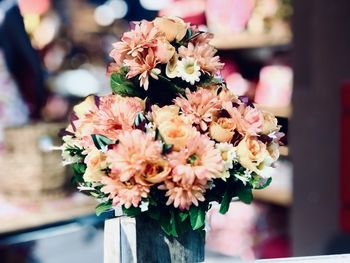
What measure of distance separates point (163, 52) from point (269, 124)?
0.20 metres

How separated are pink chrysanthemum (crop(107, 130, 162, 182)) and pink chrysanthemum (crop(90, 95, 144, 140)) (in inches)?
1.8

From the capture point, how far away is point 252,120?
3.23 ft

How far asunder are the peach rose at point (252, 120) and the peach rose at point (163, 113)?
0.34ft

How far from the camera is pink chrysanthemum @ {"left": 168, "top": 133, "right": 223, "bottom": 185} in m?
0.90

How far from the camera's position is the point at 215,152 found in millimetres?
922

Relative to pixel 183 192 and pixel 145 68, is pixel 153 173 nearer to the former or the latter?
pixel 183 192

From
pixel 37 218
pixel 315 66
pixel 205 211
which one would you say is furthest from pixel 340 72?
pixel 205 211

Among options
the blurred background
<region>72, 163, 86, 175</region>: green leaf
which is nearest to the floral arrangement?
<region>72, 163, 86, 175</region>: green leaf

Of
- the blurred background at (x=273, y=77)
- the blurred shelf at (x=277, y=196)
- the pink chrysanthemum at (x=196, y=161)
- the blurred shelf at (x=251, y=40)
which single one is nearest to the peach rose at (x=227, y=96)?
the pink chrysanthemum at (x=196, y=161)

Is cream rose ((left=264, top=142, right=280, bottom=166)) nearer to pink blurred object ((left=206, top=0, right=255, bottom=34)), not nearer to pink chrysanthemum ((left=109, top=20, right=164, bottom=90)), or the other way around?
pink chrysanthemum ((left=109, top=20, right=164, bottom=90))

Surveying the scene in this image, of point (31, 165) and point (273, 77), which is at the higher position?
point (273, 77)

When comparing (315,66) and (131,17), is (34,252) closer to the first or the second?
(131,17)

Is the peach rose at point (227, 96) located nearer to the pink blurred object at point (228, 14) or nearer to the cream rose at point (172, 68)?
the cream rose at point (172, 68)

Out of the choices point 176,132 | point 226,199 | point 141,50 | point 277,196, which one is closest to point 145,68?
point 141,50
